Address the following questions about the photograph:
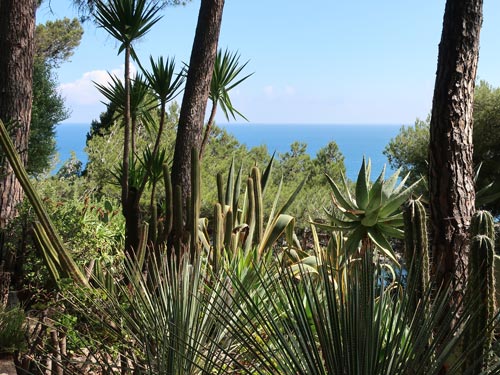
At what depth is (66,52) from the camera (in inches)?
867

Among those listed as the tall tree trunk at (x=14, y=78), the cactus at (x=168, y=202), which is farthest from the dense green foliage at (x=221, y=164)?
the cactus at (x=168, y=202)

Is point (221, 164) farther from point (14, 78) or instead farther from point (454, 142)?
point (454, 142)

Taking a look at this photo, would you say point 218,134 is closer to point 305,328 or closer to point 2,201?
point 2,201

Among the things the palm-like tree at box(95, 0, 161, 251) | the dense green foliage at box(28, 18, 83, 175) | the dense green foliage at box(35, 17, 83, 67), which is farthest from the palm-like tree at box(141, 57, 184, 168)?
the dense green foliage at box(35, 17, 83, 67)

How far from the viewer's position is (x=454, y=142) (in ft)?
10.0

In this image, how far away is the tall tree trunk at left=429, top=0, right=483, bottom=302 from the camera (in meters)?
3.05

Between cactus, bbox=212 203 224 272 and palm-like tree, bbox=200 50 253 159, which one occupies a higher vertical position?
palm-like tree, bbox=200 50 253 159

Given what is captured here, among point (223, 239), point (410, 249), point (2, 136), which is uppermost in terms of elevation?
point (2, 136)

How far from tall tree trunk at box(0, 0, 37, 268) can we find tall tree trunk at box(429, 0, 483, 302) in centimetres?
436

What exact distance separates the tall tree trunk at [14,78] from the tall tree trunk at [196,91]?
1.62m

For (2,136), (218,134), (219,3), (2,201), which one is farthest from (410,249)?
(218,134)

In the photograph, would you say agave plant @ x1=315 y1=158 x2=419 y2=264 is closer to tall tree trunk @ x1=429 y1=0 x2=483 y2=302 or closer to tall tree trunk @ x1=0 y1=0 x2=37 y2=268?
tall tree trunk @ x1=429 y1=0 x2=483 y2=302

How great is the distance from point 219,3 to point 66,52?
1739 cm

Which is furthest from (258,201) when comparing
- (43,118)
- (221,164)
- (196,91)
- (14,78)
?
(43,118)
